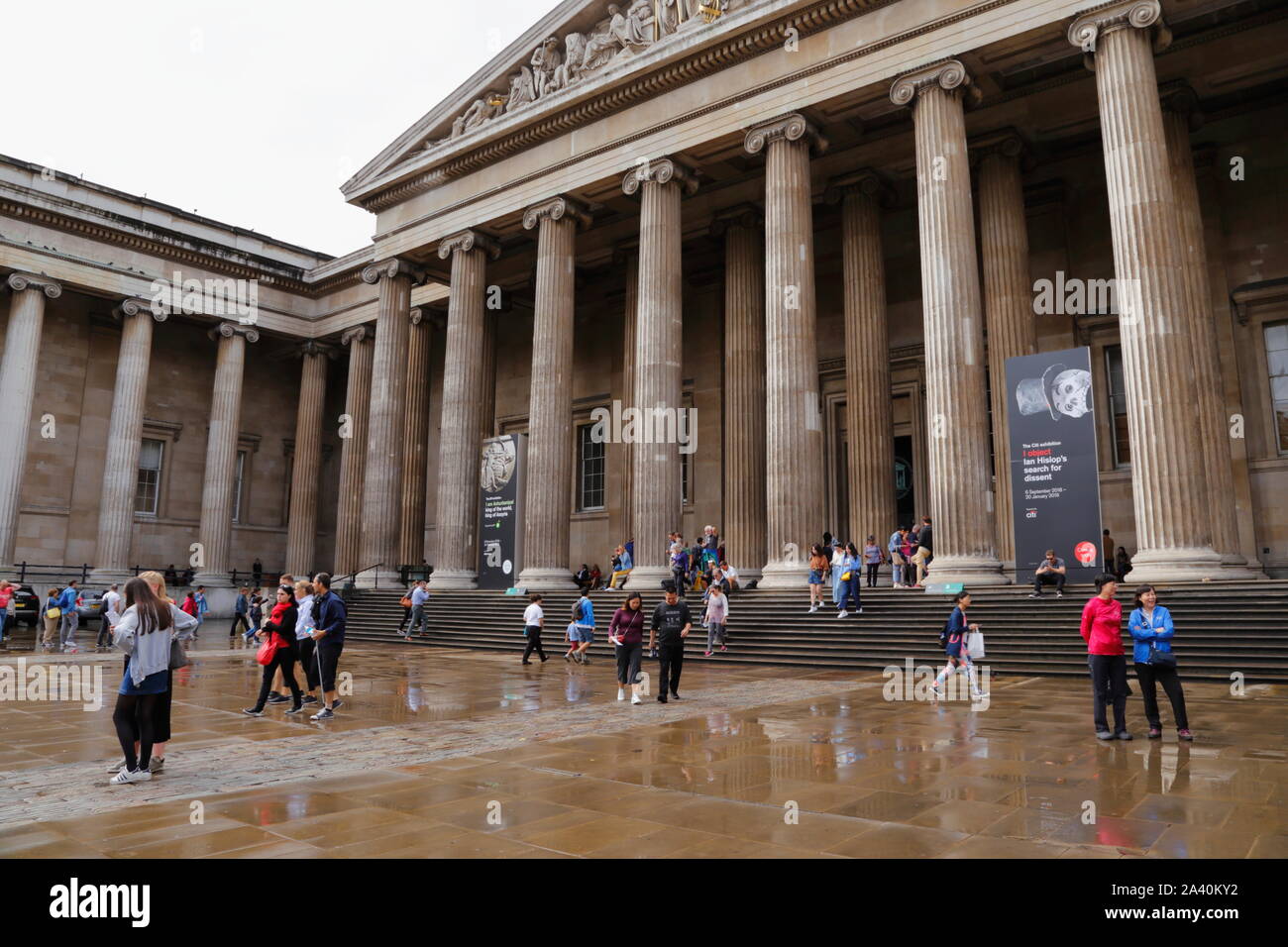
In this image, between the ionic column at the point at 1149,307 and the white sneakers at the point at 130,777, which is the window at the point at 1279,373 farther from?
the white sneakers at the point at 130,777

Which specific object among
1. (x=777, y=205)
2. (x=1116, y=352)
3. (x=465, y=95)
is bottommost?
(x=1116, y=352)

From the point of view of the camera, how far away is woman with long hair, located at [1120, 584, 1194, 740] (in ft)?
26.4

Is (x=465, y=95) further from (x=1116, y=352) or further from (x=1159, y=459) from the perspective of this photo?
(x=1159, y=459)

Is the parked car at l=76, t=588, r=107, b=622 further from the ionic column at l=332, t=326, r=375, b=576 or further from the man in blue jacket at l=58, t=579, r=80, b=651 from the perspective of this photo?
the ionic column at l=332, t=326, r=375, b=576

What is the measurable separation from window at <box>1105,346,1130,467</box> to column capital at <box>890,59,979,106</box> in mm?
7614

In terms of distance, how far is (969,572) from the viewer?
55.1ft

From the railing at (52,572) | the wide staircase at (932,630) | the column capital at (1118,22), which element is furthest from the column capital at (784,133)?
the railing at (52,572)

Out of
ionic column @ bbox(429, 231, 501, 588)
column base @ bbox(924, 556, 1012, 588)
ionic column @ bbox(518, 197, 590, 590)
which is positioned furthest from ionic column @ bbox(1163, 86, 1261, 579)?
ionic column @ bbox(429, 231, 501, 588)

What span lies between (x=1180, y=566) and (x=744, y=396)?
12.0 m

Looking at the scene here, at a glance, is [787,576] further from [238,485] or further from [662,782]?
[238,485]

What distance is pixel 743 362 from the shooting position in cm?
2428

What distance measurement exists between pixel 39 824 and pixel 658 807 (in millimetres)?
3775

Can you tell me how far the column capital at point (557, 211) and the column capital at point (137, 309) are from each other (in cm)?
1613
